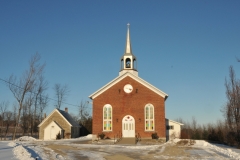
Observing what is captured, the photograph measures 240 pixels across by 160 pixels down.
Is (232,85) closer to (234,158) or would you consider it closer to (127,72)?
(127,72)

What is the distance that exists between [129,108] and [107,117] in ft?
9.94

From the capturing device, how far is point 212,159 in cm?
1692

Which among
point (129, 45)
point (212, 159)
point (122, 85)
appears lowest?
point (212, 159)

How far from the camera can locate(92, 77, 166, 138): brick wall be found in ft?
111

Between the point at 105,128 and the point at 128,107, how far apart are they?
12.9ft

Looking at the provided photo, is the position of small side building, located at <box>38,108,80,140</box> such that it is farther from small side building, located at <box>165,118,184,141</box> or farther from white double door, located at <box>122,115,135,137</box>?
small side building, located at <box>165,118,184,141</box>

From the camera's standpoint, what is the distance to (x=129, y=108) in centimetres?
3441

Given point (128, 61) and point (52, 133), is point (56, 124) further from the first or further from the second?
point (128, 61)

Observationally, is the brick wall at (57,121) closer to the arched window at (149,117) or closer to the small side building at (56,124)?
the small side building at (56,124)

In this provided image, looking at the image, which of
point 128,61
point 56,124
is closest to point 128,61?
point 128,61

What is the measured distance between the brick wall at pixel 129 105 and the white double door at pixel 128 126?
383 millimetres

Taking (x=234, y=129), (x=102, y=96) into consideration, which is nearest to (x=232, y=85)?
(x=234, y=129)

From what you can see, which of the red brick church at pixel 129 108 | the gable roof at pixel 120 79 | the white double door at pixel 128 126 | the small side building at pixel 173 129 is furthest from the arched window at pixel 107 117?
the small side building at pixel 173 129

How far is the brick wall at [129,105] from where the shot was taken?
33.8 m
